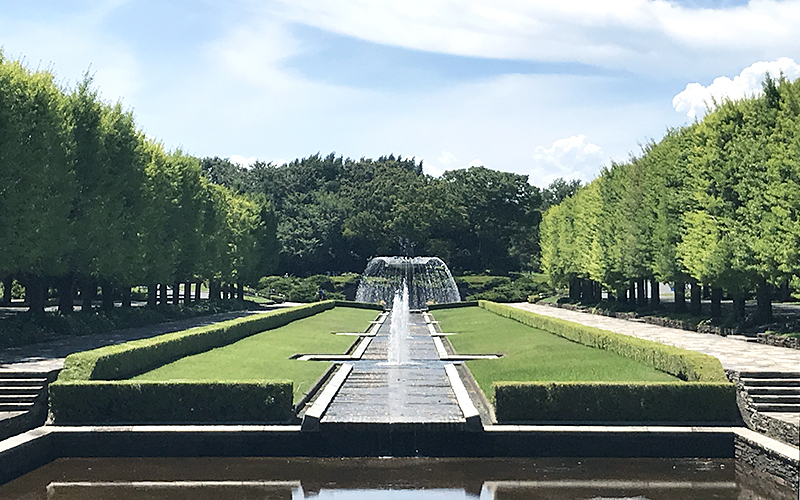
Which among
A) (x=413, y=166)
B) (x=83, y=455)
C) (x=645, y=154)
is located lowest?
(x=83, y=455)

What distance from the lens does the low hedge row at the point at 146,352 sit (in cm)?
1938

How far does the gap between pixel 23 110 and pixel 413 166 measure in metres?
120

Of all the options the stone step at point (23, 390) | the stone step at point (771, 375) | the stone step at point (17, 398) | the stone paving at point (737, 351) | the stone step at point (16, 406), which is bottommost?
the stone step at point (16, 406)

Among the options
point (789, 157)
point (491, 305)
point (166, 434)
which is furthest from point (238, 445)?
point (491, 305)

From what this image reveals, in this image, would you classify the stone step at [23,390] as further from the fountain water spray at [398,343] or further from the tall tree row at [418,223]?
the tall tree row at [418,223]

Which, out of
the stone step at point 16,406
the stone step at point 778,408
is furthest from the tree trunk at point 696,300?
the stone step at point 16,406

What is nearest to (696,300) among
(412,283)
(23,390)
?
(23,390)

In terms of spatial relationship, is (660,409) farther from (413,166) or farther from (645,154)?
(413,166)

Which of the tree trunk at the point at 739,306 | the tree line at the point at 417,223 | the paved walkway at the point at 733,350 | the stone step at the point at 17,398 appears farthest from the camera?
the tree line at the point at 417,223

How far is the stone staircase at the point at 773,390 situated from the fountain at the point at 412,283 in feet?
209

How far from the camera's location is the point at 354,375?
2514 cm

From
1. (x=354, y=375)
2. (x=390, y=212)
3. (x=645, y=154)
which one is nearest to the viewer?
(x=354, y=375)

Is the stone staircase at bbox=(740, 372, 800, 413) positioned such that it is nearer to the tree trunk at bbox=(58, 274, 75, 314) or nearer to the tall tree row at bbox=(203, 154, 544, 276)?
the tree trunk at bbox=(58, 274, 75, 314)

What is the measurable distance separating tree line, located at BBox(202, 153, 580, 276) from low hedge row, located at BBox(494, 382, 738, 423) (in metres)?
81.7
